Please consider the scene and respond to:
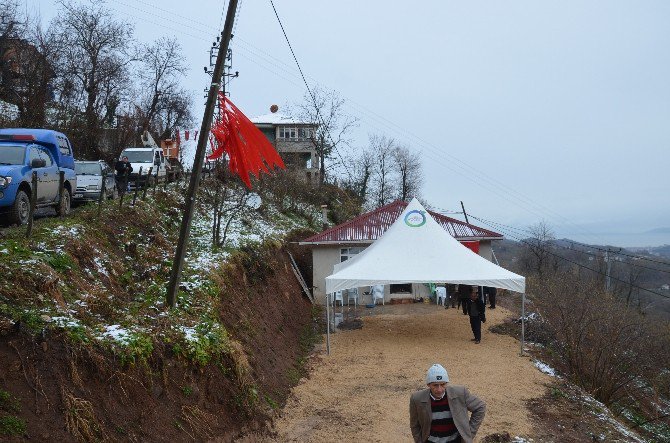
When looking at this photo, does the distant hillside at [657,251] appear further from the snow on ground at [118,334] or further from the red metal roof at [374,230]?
the snow on ground at [118,334]

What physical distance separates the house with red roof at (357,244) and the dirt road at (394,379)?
4.04 m

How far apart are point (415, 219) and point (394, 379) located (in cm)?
661

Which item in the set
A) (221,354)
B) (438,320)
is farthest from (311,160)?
(221,354)

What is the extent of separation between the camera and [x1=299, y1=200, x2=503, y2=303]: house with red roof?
22.3 meters

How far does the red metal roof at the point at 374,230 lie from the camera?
22.2 m

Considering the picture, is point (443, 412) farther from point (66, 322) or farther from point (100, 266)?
point (100, 266)

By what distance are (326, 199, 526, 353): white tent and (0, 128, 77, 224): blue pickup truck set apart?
7.21 metres

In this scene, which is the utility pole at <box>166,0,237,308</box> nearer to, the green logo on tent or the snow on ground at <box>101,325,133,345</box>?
the snow on ground at <box>101,325,133,345</box>

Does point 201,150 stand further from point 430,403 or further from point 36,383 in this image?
point 430,403

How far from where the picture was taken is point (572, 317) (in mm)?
16094

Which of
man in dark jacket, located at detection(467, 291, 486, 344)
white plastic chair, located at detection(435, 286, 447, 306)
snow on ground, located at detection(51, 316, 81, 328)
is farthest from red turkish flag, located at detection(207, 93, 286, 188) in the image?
white plastic chair, located at detection(435, 286, 447, 306)

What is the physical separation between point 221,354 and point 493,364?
299 inches

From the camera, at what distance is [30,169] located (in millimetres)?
11164

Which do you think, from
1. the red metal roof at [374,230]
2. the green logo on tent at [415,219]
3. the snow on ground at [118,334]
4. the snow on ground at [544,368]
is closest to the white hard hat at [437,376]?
the snow on ground at [118,334]
